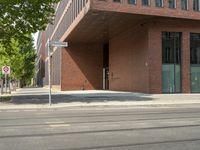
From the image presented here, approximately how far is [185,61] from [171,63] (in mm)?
1430

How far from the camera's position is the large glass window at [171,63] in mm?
42312

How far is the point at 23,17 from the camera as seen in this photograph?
97.3 ft

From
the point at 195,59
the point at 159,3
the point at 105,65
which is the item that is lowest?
the point at 195,59

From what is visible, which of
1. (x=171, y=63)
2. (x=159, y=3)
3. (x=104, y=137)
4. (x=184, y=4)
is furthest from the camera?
(x=171, y=63)

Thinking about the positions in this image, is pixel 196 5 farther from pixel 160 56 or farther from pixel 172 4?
pixel 160 56

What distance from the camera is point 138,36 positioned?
44.5 m

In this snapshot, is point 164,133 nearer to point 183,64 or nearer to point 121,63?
point 183,64

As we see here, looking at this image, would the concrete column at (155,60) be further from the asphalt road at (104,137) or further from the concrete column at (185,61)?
the asphalt road at (104,137)

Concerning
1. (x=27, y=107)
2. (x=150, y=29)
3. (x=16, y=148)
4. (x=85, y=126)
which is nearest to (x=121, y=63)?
(x=150, y=29)

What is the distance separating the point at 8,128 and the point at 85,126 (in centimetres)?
234

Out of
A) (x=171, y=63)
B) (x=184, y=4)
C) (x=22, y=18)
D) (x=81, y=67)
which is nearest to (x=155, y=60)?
(x=171, y=63)

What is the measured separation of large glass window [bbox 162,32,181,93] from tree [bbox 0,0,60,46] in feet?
49.4

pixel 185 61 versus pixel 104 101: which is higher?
pixel 185 61

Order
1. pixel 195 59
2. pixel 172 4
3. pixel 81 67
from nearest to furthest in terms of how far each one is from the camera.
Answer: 1. pixel 172 4
2. pixel 195 59
3. pixel 81 67
